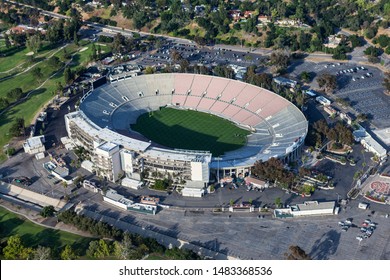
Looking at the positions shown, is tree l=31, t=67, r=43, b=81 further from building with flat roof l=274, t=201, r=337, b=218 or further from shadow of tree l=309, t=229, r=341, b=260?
shadow of tree l=309, t=229, r=341, b=260

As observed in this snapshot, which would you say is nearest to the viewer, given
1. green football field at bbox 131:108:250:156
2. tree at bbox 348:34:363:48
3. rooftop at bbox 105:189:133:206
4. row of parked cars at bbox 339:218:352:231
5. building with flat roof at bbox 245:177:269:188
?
row of parked cars at bbox 339:218:352:231

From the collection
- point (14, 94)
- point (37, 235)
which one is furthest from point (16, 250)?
point (14, 94)

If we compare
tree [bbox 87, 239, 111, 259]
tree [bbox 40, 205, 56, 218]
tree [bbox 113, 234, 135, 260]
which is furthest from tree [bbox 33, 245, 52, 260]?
tree [bbox 40, 205, 56, 218]

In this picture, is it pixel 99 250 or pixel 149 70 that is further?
pixel 149 70

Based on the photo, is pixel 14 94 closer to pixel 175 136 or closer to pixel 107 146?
pixel 175 136

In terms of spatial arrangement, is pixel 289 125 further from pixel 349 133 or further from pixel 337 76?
pixel 337 76

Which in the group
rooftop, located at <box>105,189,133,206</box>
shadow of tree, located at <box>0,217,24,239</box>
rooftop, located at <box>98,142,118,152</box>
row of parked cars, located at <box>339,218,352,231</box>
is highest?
rooftop, located at <box>98,142,118,152</box>

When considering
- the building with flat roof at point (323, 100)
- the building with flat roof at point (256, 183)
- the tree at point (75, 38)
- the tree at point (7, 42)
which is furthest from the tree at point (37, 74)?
the building with flat roof at point (323, 100)
